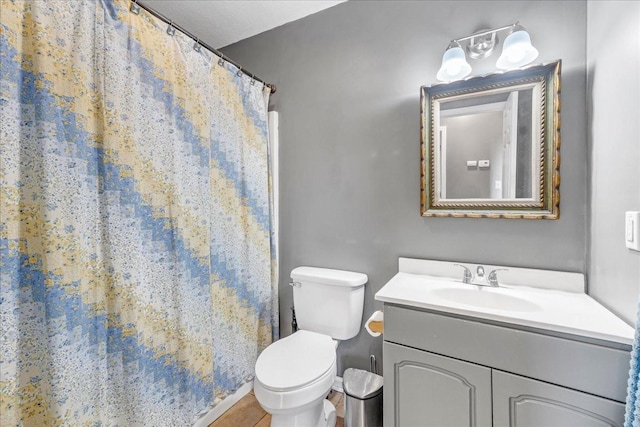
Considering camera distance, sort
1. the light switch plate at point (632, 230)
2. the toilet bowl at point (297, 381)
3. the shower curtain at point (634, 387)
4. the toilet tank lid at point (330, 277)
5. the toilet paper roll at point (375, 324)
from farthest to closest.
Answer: the toilet tank lid at point (330, 277)
the toilet paper roll at point (375, 324)
the toilet bowl at point (297, 381)
the light switch plate at point (632, 230)
the shower curtain at point (634, 387)

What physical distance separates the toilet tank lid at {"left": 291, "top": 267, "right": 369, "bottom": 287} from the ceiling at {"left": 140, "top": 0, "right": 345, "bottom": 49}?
1.64m

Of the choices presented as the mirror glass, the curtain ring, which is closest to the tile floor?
the mirror glass

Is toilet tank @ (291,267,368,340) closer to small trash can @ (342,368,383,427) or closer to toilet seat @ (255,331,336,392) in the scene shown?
toilet seat @ (255,331,336,392)

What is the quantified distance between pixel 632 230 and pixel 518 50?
84 cm

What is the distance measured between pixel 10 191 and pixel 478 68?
190 cm

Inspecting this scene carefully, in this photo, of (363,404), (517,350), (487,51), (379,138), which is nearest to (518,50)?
(487,51)

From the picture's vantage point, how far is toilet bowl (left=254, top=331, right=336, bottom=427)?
3.83ft

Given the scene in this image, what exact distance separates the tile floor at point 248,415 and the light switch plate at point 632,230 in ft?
4.96

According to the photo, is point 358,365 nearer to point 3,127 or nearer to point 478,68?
point 478,68

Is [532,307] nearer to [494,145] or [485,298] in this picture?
[485,298]

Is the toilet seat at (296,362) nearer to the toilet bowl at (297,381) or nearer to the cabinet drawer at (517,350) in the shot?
the toilet bowl at (297,381)

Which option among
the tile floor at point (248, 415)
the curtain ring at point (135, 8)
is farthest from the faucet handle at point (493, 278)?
the curtain ring at point (135, 8)

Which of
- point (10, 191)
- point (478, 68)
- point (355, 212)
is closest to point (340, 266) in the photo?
point (355, 212)

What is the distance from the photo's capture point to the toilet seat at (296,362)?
1.20m
